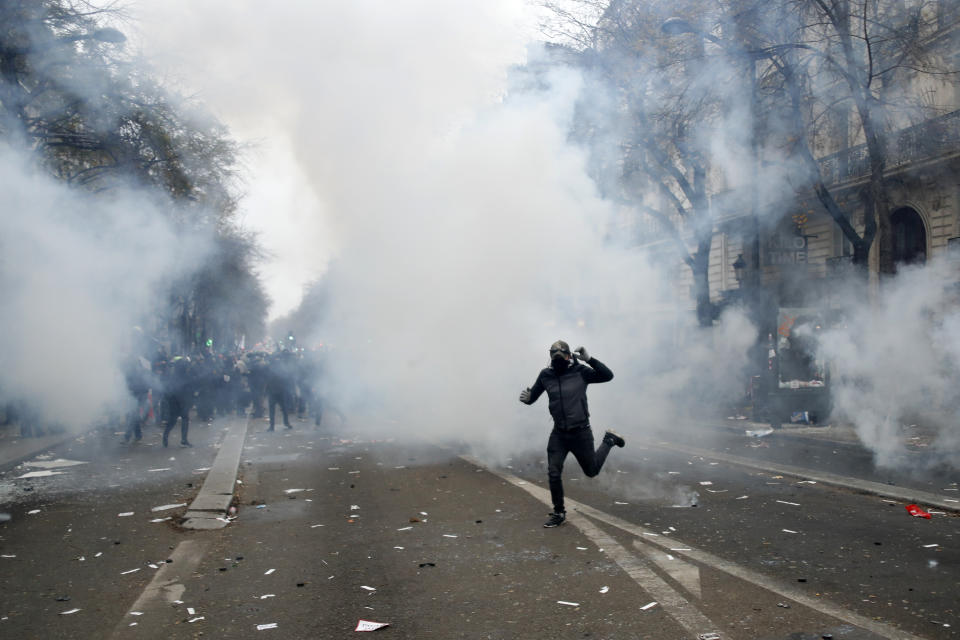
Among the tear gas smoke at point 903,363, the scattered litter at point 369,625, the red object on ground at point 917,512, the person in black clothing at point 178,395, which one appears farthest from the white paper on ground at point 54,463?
the tear gas smoke at point 903,363

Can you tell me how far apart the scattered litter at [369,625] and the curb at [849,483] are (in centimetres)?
526

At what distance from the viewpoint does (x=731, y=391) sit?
17953 millimetres

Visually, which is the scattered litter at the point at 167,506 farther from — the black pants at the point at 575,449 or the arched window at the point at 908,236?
the arched window at the point at 908,236

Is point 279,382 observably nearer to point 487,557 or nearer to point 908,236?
point 487,557

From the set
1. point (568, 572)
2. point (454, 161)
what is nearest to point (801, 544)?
point (568, 572)

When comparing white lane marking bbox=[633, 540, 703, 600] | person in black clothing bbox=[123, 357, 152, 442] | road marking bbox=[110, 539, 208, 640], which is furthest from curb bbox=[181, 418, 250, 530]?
white lane marking bbox=[633, 540, 703, 600]

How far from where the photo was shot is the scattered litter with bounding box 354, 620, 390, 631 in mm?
4180

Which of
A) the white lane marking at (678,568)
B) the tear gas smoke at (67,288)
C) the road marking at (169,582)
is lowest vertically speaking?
the road marking at (169,582)

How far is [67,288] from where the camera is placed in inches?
494

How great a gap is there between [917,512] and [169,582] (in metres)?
5.96

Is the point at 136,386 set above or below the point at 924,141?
below

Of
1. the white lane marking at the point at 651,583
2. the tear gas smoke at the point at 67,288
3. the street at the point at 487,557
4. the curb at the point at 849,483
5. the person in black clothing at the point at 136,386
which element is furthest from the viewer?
the person in black clothing at the point at 136,386

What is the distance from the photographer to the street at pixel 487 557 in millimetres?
4238

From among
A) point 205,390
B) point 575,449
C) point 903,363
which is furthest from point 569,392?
point 205,390
